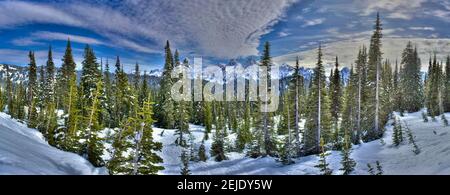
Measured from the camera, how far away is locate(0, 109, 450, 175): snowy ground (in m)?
6.84

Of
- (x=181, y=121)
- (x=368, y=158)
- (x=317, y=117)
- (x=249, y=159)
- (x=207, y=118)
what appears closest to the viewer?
Result: (x=368, y=158)

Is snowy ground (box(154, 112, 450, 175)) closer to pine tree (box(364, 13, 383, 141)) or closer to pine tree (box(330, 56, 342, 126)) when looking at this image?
pine tree (box(364, 13, 383, 141))

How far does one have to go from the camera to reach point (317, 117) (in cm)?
2825

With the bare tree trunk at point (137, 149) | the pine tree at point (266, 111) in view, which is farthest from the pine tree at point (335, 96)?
the bare tree trunk at point (137, 149)

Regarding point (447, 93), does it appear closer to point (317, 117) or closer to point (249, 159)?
point (317, 117)

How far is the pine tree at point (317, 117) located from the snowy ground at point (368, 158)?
11.1 feet

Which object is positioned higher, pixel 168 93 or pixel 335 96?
pixel 168 93

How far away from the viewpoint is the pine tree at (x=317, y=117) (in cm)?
2747

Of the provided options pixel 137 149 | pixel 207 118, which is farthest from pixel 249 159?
pixel 207 118

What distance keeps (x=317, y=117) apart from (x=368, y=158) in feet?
37.3

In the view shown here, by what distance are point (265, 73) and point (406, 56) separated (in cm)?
2816
